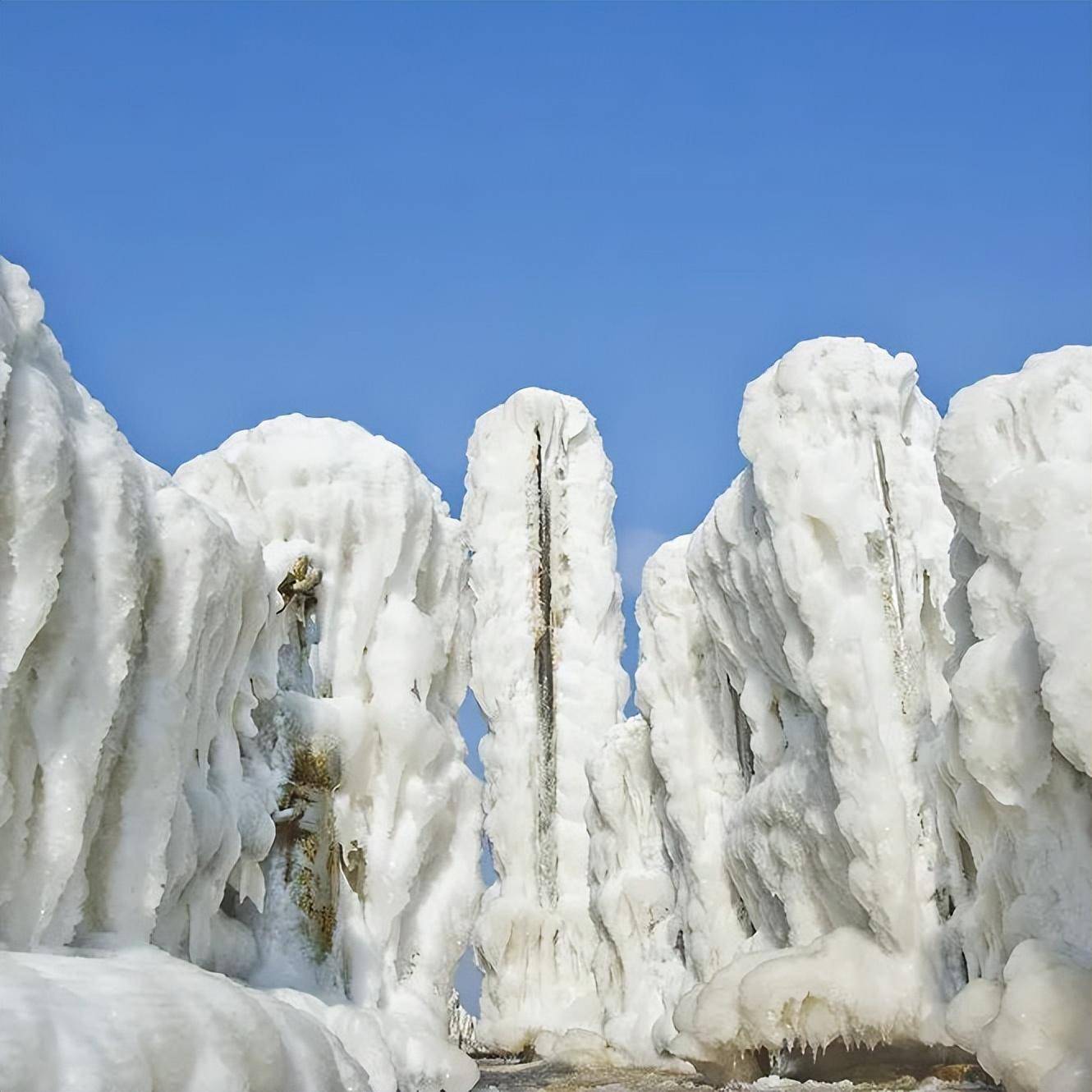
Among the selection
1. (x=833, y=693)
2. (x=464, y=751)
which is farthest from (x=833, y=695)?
(x=464, y=751)

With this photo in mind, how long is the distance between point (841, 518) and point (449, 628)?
5.86m

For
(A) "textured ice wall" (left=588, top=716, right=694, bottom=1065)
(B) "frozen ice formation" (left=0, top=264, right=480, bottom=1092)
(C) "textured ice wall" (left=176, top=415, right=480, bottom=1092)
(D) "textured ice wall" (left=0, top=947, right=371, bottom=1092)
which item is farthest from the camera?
(A) "textured ice wall" (left=588, top=716, right=694, bottom=1065)

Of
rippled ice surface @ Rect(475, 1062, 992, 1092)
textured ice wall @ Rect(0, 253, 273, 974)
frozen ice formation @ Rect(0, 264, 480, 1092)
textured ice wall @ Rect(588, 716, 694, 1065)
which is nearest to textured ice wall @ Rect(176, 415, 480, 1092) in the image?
frozen ice formation @ Rect(0, 264, 480, 1092)

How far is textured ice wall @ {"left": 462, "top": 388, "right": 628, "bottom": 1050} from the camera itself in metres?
32.3

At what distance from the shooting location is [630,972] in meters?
26.7

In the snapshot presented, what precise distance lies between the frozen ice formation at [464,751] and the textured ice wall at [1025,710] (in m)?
0.03

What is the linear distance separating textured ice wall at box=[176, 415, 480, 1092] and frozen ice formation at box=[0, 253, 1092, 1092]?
39 mm

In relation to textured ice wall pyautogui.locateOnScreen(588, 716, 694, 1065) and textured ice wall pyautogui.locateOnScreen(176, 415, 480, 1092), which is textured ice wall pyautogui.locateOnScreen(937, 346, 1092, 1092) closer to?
textured ice wall pyautogui.locateOnScreen(176, 415, 480, 1092)

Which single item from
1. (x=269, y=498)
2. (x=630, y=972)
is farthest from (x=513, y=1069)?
(x=269, y=498)

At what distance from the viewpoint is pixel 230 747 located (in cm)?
1182

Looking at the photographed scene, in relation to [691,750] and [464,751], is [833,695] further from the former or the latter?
[691,750]

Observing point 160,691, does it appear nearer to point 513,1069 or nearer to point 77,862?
point 77,862

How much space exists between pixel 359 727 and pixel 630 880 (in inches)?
561

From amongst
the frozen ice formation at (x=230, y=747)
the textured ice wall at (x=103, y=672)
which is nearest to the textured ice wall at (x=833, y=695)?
the frozen ice formation at (x=230, y=747)
